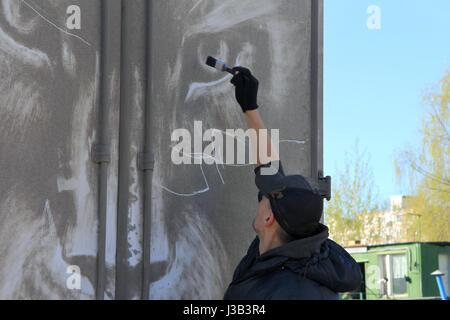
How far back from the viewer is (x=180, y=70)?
3520 millimetres

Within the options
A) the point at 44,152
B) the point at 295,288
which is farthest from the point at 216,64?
the point at 295,288

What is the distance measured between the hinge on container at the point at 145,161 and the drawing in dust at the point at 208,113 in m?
0.08

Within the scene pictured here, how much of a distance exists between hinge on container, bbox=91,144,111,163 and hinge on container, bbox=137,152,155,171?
189 mm

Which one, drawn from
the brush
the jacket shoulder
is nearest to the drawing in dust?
the brush

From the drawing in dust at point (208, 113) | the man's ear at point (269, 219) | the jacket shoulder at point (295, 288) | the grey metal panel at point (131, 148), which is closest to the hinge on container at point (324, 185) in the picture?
the drawing in dust at point (208, 113)

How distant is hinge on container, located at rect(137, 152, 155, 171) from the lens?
128 inches

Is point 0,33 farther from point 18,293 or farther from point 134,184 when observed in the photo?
point 18,293

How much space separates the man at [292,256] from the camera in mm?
2832

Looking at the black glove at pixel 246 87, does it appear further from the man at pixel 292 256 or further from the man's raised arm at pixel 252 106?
the man at pixel 292 256

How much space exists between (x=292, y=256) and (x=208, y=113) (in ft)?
3.55

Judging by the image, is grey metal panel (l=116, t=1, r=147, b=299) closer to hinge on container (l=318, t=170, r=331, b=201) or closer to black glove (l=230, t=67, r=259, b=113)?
black glove (l=230, t=67, r=259, b=113)

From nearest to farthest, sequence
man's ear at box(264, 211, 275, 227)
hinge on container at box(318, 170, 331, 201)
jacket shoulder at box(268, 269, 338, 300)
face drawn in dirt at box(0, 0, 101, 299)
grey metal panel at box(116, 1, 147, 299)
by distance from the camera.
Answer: jacket shoulder at box(268, 269, 338, 300) < face drawn in dirt at box(0, 0, 101, 299) < man's ear at box(264, 211, 275, 227) < grey metal panel at box(116, 1, 147, 299) < hinge on container at box(318, 170, 331, 201)
